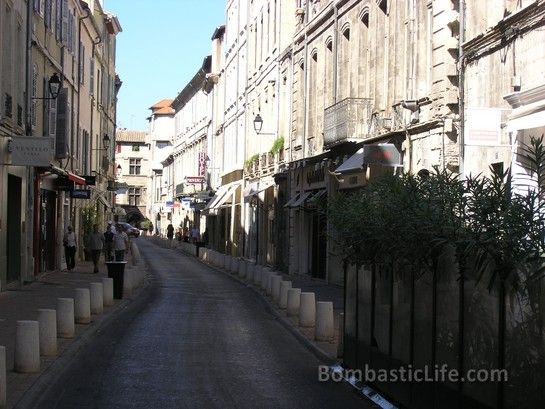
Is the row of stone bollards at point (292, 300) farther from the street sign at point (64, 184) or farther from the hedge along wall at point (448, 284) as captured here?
the street sign at point (64, 184)

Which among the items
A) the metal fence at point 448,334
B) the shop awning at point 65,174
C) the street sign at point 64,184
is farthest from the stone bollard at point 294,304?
the street sign at point 64,184

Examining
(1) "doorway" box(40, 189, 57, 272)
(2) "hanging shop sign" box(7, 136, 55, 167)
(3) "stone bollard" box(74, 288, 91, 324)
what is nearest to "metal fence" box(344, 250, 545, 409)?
(3) "stone bollard" box(74, 288, 91, 324)

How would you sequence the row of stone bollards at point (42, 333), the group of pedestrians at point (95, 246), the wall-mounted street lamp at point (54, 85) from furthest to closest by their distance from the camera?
the group of pedestrians at point (95, 246) < the wall-mounted street lamp at point (54, 85) < the row of stone bollards at point (42, 333)

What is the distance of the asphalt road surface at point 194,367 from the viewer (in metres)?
9.97

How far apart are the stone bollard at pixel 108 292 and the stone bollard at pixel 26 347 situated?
904 centimetres

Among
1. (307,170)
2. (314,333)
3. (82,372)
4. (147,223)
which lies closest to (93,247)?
(307,170)

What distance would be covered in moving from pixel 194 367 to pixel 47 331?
1.97 meters

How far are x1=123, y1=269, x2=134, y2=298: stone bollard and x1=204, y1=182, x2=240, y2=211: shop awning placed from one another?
25.9 meters

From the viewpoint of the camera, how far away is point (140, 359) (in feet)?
41.7

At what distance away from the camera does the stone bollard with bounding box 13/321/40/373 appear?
1082cm

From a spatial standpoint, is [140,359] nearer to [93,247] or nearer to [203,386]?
[203,386]

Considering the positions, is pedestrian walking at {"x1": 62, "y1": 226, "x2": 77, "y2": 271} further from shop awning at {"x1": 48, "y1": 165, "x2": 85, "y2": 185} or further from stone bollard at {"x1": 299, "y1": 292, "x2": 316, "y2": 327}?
stone bollard at {"x1": 299, "y1": 292, "x2": 316, "y2": 327}

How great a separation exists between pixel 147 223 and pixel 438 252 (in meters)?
98.8

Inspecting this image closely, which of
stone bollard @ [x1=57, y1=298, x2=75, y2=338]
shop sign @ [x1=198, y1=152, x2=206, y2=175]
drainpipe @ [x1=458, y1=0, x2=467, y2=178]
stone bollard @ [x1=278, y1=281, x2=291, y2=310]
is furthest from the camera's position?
shop sign @ [x1=198, y1=152, x2=206, y2=175]
